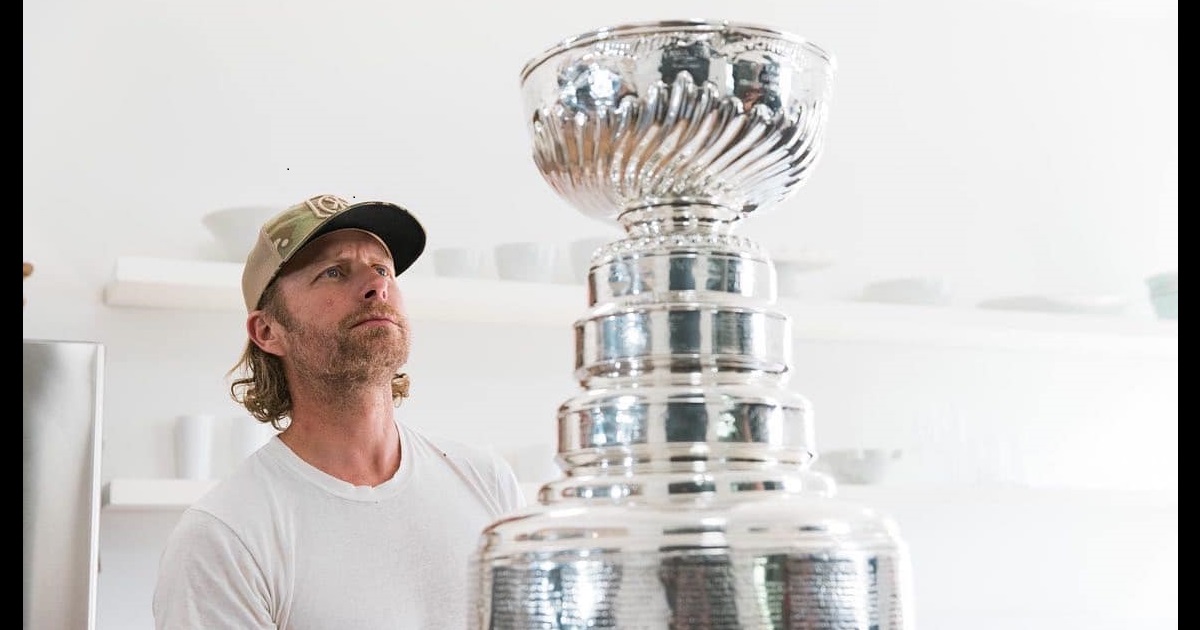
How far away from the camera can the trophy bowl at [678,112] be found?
316 millimetres

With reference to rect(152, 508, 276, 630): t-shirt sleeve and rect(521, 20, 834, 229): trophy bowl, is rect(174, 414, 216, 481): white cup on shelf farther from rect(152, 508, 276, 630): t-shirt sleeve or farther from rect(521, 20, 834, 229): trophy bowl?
rect(521, 20, 834, 229): trophy bowl

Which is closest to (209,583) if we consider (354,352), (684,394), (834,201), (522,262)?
(354,352)

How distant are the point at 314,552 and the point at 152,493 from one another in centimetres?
96

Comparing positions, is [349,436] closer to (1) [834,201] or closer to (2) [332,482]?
(2) [332,482]

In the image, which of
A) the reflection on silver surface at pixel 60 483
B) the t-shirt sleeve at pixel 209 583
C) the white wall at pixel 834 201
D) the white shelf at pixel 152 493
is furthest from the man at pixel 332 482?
the white wall at pixel 834 201

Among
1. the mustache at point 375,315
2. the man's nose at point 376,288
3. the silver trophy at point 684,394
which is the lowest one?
the silver trophy at point 684,394

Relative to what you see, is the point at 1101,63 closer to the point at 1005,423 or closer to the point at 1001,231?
the point at 1001,231

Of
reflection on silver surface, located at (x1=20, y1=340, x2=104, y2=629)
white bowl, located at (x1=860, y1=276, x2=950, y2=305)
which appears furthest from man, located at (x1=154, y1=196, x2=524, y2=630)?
white bowl, located at (x1=860, y1=276, x2=950, y2=305)

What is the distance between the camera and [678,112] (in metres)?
0.32

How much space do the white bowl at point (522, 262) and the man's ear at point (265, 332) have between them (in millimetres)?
905

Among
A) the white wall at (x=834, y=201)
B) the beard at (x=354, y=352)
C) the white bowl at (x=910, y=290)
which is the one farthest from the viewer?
the white bowl at (x=910, y=290)

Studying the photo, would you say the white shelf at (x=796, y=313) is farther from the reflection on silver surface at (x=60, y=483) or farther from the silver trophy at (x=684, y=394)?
the silver trophy at (x=684, y=394)

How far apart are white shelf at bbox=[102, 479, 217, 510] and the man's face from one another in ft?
1.96

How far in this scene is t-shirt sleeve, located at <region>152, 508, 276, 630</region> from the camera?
1755mm
